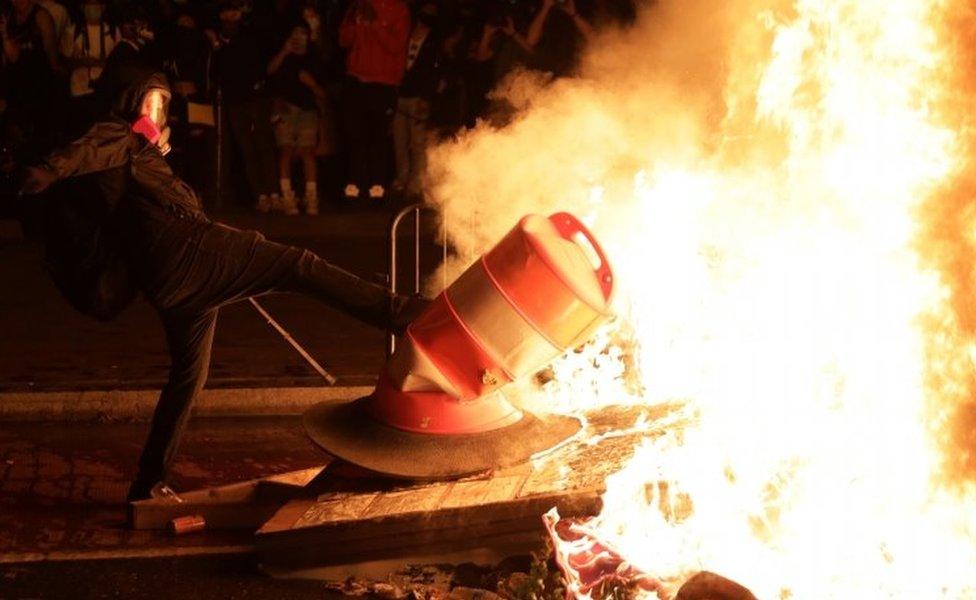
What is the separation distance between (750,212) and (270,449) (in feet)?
9.97

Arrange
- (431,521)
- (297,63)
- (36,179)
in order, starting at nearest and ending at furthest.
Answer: (431,521) < (36,179) < (297,63)

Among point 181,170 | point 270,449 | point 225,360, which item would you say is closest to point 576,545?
point 270,449

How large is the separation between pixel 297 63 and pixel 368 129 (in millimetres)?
1060

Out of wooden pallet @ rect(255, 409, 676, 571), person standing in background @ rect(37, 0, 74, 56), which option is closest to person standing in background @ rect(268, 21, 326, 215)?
person standing in background @ rect(37, 0, 74, 56)

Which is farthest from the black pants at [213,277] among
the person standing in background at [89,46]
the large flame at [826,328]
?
the person standing in background at [89,46]

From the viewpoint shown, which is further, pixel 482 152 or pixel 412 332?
pixel 482 152

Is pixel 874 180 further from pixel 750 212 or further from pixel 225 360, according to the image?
pixel 225 360

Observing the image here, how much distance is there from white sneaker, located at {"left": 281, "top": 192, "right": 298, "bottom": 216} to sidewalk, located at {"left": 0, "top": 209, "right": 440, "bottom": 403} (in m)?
2.58

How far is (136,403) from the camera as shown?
8.77 metres

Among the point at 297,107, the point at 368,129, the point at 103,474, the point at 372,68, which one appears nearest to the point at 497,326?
the point at 103,474

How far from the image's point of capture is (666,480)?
5938mm

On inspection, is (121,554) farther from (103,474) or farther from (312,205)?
(312,205)

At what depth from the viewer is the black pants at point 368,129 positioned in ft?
50.4

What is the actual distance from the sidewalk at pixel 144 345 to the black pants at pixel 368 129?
8.48ft
